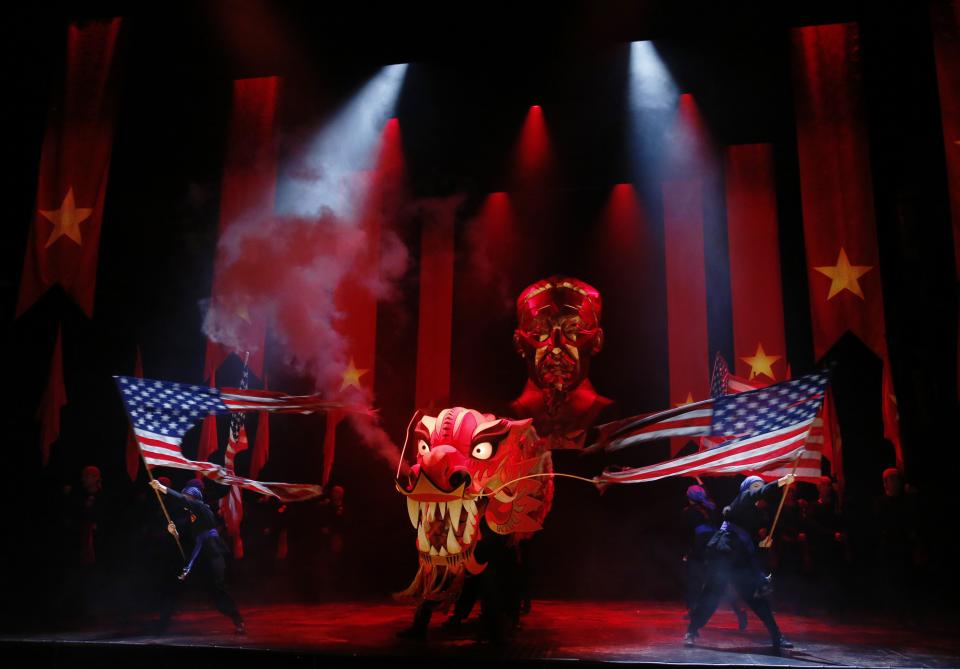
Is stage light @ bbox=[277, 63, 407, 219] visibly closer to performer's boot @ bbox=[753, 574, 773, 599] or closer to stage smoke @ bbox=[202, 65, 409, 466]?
stage smoke @ bbox=[202, 65, 409, 466]

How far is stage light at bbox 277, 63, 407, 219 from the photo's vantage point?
10.5 m

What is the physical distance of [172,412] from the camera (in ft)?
23.5

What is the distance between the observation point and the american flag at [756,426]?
6.25m

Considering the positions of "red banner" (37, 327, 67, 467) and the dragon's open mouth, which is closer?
the dragon's open mouth

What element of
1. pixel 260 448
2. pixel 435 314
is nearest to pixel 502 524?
pixel 435 314

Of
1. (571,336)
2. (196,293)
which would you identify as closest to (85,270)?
(196,293)

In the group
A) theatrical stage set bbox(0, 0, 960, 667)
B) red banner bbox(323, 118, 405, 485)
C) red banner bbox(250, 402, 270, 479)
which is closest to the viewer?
theatrical stage set bbox(0, 0, 960, 667)

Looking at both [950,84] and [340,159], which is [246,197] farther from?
[950,84]

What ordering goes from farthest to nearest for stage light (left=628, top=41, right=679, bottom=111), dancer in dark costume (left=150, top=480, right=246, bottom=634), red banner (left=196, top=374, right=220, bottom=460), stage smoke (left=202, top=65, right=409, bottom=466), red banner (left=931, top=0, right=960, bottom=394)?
stage smoke (left=202, top=65, right=409, bottom=466) < red banner (left=196, top=374, right=220, bottom=460) < stage light (left=628, top=41, right=679, bottom=111) < red banner (left=931, top=0, right=960, bottom=394) < dancer in dark costume (left=150, top=480, right=246, bottom=634)

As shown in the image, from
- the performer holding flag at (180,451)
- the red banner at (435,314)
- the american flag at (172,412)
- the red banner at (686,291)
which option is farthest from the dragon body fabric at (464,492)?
the red banner at (686,291)

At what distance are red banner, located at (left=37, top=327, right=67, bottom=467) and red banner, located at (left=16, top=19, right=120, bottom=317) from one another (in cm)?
90

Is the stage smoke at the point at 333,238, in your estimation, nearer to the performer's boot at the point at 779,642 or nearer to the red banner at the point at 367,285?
the red banner at the point at 367,285

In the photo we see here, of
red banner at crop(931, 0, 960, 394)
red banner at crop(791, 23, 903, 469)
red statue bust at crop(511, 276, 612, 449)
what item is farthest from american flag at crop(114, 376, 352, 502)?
red banner at crop(931, 0, 960, 394)

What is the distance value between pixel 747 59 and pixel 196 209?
7697 millimetres
